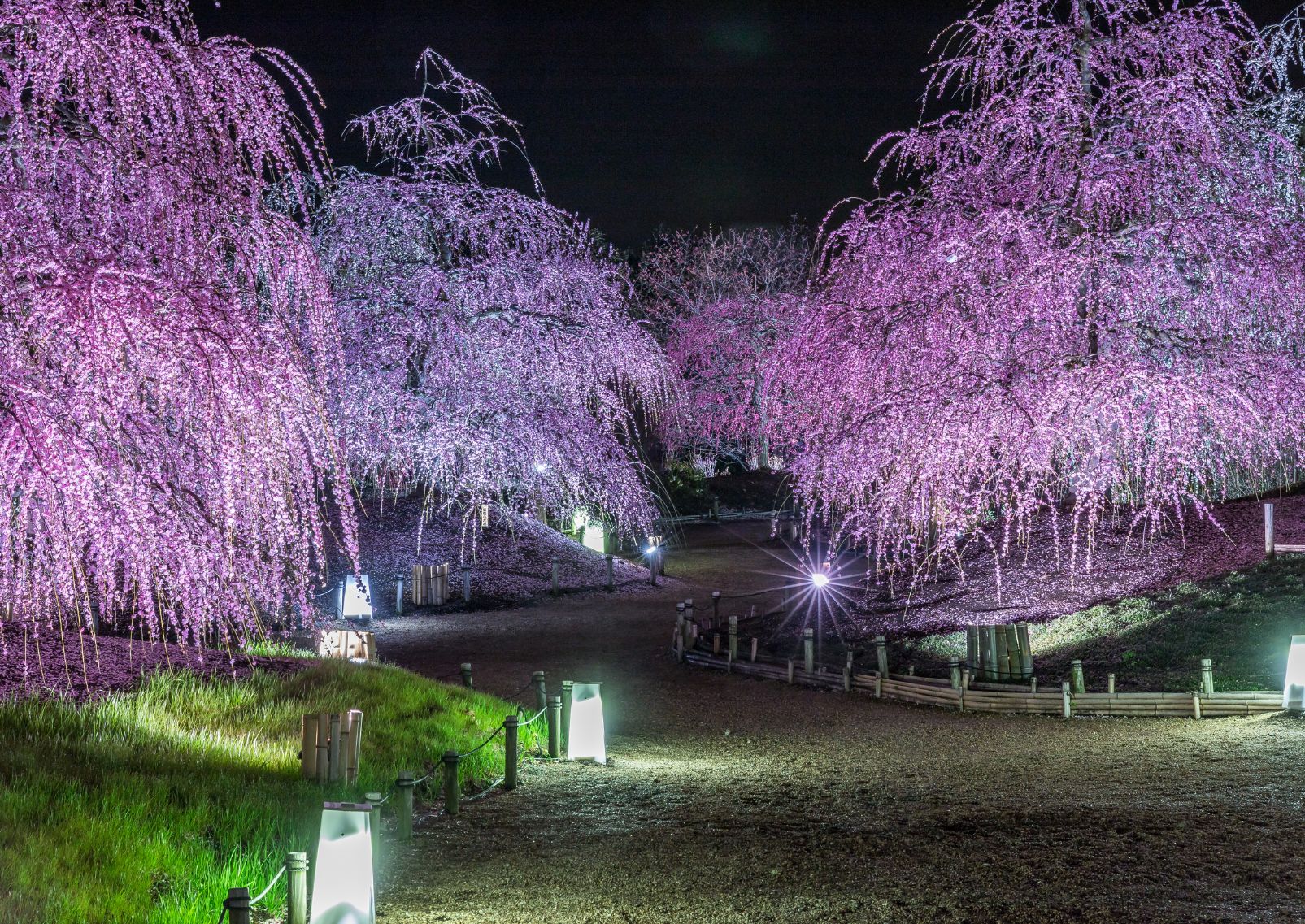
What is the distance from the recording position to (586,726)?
29.5 feet

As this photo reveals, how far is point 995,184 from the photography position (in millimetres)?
12609

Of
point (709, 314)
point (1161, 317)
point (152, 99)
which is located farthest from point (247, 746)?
point (709, 314)

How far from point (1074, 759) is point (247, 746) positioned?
20.1ft

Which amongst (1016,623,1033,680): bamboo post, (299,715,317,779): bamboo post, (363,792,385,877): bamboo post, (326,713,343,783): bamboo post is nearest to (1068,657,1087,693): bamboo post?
(1016,623,1033,680): bamboo post

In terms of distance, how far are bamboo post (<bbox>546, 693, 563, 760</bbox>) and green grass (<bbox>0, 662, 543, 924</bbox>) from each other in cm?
34

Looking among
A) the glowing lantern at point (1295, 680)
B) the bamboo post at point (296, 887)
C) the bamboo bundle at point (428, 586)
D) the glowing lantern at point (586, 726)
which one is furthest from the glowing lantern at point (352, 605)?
the bamboo post at point (296, 887)

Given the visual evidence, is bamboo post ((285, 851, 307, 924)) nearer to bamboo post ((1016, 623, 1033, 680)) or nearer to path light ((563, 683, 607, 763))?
path light ((563, 683, 607, 763))

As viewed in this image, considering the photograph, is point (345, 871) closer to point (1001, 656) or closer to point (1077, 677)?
point (1077, 677)

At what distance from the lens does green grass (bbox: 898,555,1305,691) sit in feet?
35.5

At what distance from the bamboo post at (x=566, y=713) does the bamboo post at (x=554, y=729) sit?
110mm

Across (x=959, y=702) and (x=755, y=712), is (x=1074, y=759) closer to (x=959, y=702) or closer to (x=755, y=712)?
(x=959, y=702)

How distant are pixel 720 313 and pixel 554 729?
99.4 feet

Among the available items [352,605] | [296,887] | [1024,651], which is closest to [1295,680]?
[1024,651]

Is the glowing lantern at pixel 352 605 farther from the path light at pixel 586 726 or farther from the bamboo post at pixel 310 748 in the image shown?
the bamboo post at pixel 310 748
